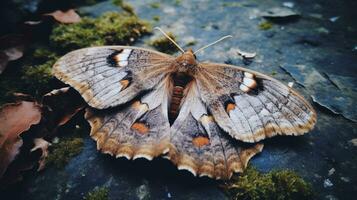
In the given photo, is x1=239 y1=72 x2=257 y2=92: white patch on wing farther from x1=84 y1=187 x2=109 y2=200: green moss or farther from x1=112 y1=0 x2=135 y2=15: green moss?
x1=112 y1=0 x2=135 y2=15: green moss

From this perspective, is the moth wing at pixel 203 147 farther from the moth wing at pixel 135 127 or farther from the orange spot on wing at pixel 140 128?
the orange spot on wing at pixel 140 128

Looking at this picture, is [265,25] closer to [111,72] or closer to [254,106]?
[254,106]

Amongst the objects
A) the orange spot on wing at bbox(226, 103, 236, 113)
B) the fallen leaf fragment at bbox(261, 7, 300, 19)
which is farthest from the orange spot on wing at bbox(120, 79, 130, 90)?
the fallen leaf fragment at bbox(261, 7, 300, 19)

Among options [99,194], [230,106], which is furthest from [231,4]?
[99,194]

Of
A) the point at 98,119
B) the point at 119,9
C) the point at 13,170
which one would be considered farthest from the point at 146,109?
the point at 119,9

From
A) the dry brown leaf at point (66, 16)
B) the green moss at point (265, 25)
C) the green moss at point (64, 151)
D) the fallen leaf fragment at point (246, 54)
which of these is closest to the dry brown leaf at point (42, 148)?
the green moss at point (64, 151)
